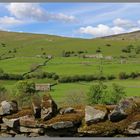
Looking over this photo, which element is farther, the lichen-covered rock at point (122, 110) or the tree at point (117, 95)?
the tree at point (117, 95)

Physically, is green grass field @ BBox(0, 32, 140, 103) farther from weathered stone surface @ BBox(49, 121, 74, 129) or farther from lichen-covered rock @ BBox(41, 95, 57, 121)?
weathered stone surface @ BBox(49, 121, 74, 129)

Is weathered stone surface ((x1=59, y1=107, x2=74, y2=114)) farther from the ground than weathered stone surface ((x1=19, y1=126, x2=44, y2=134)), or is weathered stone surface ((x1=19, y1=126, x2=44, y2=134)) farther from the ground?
weathered stone surface ((x1=59, y1=107, x2=74, y2=114))

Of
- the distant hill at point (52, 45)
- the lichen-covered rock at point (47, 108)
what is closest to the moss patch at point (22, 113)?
the lichen-covered rock at point (47, 108)

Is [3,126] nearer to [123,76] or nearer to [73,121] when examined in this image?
[73,121]

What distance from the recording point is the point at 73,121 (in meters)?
5.79

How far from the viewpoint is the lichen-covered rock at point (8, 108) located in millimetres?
6160

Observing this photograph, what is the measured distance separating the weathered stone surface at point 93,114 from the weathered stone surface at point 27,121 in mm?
783

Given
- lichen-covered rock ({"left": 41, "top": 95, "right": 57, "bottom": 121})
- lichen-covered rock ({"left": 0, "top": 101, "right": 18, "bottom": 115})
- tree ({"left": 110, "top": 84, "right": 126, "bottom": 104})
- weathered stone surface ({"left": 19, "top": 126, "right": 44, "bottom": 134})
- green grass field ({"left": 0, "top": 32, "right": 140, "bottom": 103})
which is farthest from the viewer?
green grass field ({"left": 0, "top": 32, "right": 140, "bottom": 103})

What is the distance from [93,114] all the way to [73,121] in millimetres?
314

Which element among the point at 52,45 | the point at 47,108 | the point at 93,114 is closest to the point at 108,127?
Answer: the point at 93,114

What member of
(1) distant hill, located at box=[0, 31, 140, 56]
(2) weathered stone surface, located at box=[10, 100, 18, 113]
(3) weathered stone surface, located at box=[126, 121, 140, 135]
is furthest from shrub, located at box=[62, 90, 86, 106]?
(1) distant hill, located at box=[0, 31, 140, 56]

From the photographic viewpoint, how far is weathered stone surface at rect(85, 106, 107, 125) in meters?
5.79

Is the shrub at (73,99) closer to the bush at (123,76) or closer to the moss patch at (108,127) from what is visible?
the moss patch at (108,127)

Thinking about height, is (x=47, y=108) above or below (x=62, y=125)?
above
